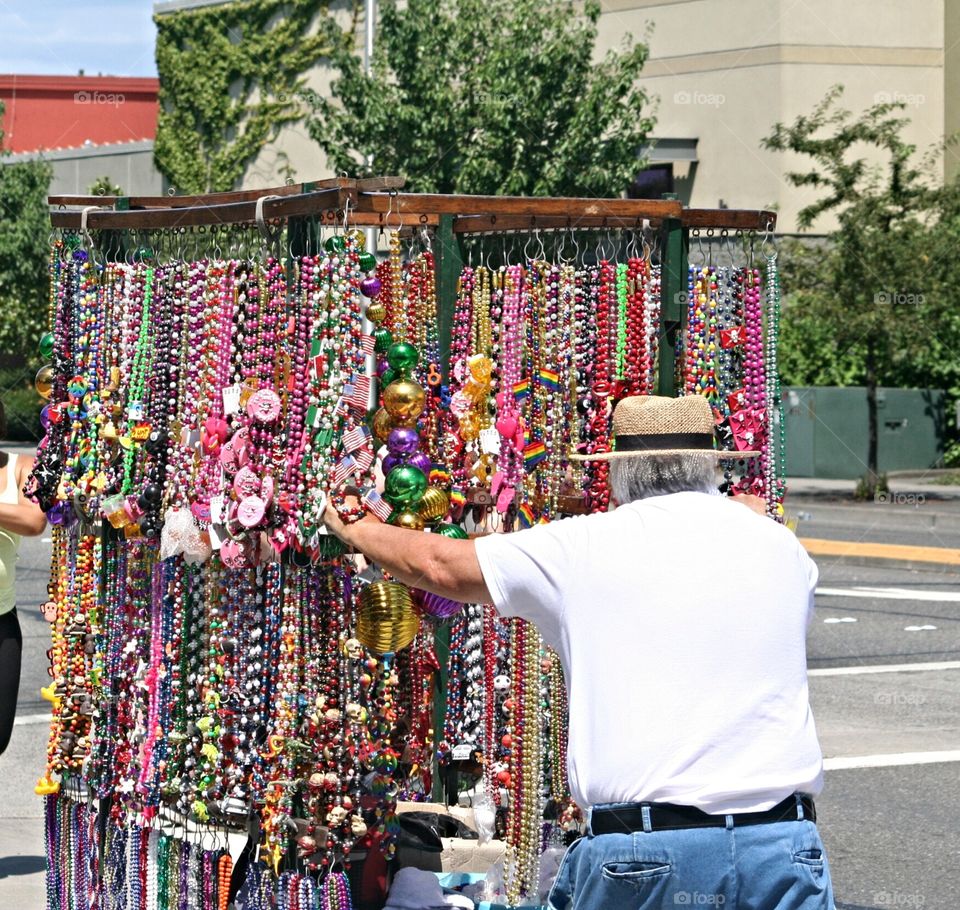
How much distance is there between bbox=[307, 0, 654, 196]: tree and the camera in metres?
23.5

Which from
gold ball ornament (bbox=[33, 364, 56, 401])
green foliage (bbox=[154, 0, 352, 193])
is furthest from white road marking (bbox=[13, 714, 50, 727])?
green foliage (bbox=[154, 0, 352, 193])

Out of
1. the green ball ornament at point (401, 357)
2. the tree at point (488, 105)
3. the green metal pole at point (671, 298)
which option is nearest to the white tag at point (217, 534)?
the green ball ornament at point (401, 357)

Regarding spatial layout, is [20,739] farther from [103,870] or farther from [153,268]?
[153,268]

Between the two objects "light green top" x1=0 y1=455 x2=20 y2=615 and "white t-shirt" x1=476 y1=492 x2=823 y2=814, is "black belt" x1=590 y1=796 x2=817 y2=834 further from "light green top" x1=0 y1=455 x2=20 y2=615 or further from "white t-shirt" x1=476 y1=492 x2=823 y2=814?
"light green top" x1=0 y1=455 x2=20 y2=615

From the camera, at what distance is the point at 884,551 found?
17266 mm

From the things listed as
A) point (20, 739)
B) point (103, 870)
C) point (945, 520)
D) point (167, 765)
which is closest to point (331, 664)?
point (167, 765)

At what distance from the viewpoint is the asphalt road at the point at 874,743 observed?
21.5ft

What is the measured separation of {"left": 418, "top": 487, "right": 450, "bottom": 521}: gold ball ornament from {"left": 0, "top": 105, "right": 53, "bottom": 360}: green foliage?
31109 millimetres

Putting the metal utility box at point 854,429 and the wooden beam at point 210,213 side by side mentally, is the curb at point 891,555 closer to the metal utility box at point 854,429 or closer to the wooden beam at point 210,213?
the metal utility box at point 854,429

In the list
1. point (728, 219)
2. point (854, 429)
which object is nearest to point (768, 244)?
point (728, 219)

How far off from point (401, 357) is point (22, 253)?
31.1 m

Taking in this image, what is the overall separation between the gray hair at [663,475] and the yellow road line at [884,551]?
13.6 m

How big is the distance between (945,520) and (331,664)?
18334 mm

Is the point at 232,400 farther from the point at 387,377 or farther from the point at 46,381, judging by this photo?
the point at 46,381
